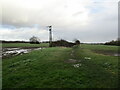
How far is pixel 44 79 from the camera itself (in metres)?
12.5

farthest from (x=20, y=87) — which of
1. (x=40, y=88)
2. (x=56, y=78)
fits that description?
(x=56, y=78)

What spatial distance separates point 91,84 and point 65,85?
62.0 inches

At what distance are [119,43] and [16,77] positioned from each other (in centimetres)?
7609

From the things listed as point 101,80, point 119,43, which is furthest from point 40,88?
point 119,43

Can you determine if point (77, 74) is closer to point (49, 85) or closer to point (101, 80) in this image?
point (101, 80)

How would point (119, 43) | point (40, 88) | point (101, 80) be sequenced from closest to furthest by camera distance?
point (40, 88) → point (101, 80) → point (119, 43)

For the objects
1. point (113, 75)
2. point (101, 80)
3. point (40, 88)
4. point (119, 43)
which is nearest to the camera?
point (40, 88)

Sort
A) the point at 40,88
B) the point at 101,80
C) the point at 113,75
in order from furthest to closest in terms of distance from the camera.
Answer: the point at 113,75
the point at 101,80
the point at 40,88

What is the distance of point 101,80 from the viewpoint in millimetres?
11836

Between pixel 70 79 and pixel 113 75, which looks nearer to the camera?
pixel 70 79

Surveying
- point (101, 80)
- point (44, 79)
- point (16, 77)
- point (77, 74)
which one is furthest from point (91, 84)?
point (16, 77)

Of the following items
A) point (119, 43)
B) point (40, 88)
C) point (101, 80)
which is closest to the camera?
point (40, 88)

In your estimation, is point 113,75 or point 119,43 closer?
point 113,75

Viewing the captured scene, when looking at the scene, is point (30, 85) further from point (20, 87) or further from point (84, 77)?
point (84, 77)
